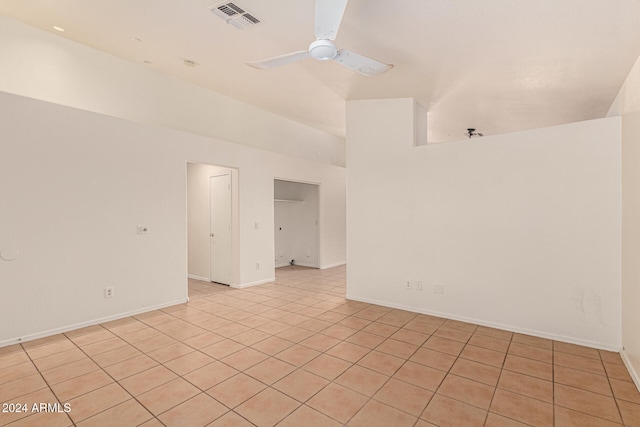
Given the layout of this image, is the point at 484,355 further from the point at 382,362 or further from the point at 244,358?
the point at 244,358

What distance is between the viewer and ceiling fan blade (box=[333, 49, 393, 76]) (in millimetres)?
2514

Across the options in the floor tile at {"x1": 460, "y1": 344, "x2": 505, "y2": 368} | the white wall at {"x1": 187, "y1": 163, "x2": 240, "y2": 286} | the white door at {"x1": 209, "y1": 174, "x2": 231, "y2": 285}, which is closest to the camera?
the floor tile at {"x1": 460, "y1": 344, "x2": 505, "y2": 368}

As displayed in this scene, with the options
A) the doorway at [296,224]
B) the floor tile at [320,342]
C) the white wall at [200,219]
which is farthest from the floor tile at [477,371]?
the doorway at [296,224]

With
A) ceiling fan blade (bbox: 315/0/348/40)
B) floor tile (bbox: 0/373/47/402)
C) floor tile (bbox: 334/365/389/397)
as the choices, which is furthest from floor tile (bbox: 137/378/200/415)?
ceiling fan blade (bbox: 315/0/348/40)

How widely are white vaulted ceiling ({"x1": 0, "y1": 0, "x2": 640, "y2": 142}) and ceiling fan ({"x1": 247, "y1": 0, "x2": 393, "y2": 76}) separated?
0.38 meters

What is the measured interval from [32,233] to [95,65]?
2108mm

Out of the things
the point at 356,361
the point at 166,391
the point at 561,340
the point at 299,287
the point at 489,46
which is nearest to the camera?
the point at 166,391

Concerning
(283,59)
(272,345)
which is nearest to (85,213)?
(272,345)

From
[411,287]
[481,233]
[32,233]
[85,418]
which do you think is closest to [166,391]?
[85,418]

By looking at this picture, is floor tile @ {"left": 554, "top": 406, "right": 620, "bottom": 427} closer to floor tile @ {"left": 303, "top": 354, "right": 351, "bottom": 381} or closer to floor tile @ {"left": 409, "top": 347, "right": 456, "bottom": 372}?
floor tile @ {"left": 409, "top": 347, "right": 456, "bottom": 372}

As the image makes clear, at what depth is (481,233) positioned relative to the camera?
11.8ft

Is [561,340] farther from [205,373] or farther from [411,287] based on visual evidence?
[205,373]

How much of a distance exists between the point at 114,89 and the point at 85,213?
1634 millimetres

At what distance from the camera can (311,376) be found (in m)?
2.47
